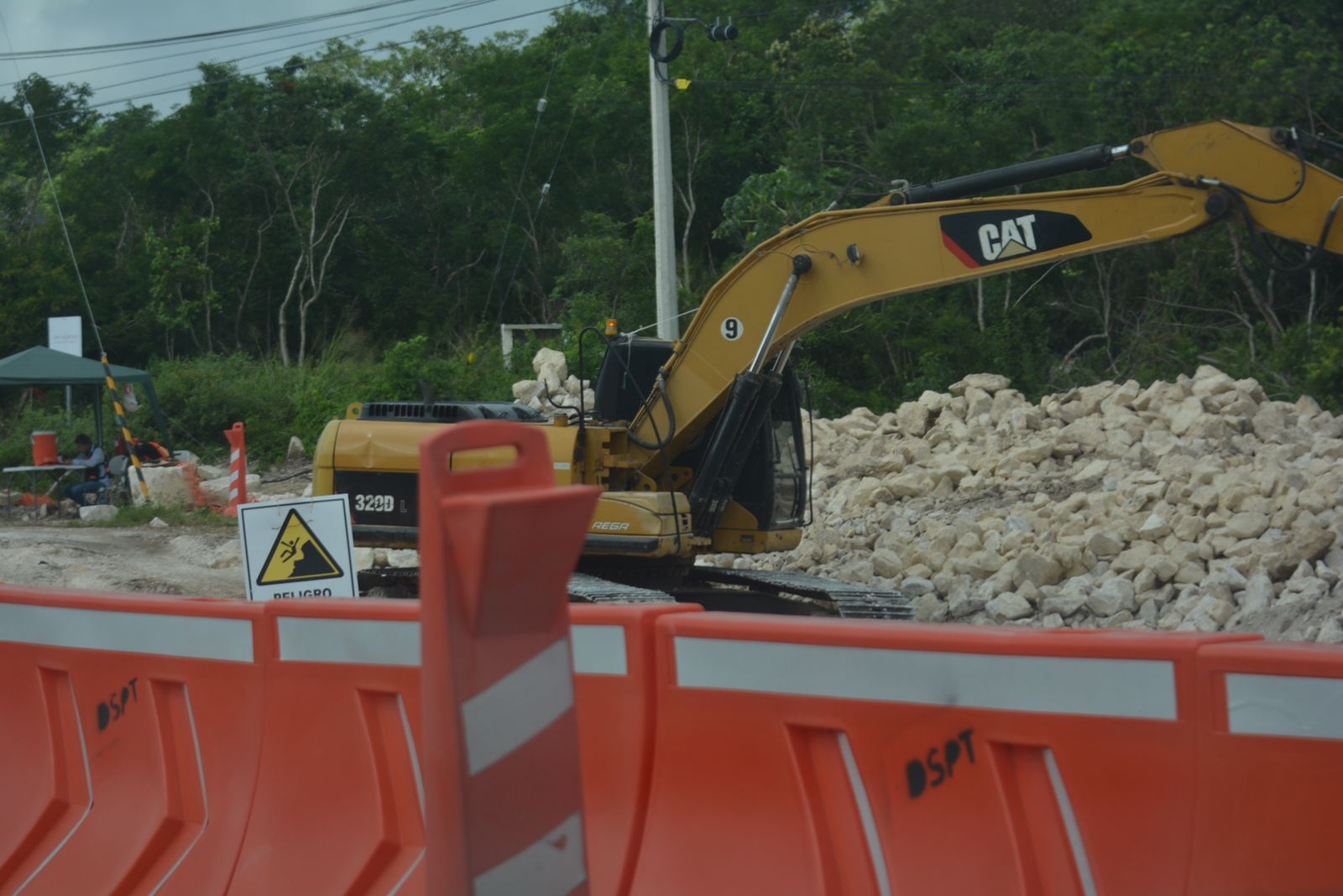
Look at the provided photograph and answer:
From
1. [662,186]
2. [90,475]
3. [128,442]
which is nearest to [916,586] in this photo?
[662,186]

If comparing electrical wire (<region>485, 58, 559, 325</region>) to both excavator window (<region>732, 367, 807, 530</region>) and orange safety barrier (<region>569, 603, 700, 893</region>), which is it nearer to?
excavator window (<region>732, 367, 807, 530</region>)

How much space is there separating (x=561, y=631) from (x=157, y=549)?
1733 cm

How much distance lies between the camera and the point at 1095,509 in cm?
1383

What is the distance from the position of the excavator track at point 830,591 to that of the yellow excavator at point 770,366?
0.02 m

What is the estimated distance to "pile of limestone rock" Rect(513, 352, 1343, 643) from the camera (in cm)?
1206

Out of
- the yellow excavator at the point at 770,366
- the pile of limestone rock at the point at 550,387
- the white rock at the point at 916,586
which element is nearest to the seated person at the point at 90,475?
the pile of limestone rock at the point at 550,387

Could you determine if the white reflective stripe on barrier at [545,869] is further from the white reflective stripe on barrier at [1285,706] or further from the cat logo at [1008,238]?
the cat logo at [1008,238]

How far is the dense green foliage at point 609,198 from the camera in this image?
27.2m

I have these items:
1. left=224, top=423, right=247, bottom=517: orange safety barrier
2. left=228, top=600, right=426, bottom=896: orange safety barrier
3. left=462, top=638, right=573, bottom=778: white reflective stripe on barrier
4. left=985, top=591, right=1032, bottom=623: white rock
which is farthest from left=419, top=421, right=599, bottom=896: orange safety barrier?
left=224, top=423, right=247, bottom=517: orange safety barrier

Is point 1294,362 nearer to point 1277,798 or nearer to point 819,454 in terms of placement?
point 819,454

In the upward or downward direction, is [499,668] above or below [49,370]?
above

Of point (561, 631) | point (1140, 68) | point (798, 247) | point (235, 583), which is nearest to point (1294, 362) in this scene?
point (1140, 68)

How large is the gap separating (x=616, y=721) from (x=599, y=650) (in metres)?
0.20

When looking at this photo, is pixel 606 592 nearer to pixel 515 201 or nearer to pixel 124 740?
pixel 124 740
